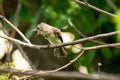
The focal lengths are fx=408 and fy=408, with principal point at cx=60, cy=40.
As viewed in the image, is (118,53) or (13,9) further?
(13,9)

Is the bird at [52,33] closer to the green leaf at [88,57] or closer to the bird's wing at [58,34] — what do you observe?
the bird's wing at [58,34]

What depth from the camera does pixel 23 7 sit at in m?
3.53

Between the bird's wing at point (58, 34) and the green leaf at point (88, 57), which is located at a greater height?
the green leaf at point (88, 57)

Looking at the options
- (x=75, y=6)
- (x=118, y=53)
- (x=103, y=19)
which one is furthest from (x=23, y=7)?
(x=118, y=53)

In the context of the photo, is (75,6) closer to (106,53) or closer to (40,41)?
(106,53)

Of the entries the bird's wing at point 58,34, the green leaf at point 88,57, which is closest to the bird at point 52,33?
the bird's wing at point 58,34

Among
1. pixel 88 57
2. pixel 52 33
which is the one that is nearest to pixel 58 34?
pixel 52 33

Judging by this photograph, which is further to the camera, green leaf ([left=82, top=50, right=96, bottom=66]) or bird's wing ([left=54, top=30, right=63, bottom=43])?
green leaf ([left=82, top=50, right=96, bottom=66])

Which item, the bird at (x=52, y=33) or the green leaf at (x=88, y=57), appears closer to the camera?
the bird at (x=52, y=33)

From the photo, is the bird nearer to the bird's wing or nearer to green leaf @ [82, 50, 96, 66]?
the bird's wing

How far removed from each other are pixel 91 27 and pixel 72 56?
1.52 ft

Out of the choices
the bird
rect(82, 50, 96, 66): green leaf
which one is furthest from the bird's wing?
rect(82, 50, 96, 66): green leaf

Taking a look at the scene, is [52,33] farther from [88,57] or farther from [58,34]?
[88,57]

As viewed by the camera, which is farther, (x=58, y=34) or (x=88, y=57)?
(x=88, y=57)
